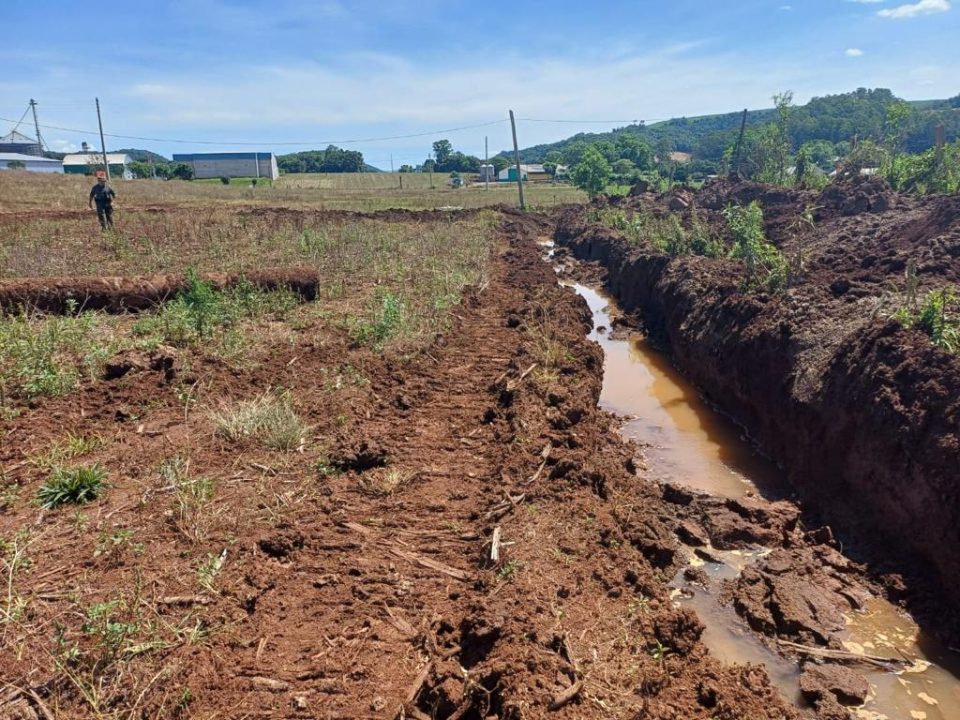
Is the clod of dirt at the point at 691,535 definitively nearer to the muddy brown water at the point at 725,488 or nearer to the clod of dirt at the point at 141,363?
the muddy brown water at the point at 725,488

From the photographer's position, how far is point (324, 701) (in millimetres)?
3270

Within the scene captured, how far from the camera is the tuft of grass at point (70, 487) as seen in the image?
4.87 meters

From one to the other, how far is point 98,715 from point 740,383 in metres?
8.24

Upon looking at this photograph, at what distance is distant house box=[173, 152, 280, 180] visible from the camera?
8938 centimetres

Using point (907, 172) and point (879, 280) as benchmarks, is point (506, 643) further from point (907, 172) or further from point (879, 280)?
point (907, 172)

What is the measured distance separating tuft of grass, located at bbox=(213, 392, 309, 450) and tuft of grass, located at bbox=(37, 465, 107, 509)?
4.07 ft

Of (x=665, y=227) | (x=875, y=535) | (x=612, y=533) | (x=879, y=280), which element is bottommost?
(x=875, y=535)

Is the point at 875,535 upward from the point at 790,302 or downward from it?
downward

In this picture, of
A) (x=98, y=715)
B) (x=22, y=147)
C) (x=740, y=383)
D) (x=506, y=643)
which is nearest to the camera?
(x=98, y=715)

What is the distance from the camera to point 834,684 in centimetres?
409

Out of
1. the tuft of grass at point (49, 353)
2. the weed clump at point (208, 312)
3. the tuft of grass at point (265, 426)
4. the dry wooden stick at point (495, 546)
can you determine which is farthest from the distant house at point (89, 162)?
the dry wooden stick at point (495, 546)

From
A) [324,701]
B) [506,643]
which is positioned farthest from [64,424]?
[506,643]

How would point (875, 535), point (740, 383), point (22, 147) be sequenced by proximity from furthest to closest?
point (22, 147)
point (740, 383)
point (875, 535)

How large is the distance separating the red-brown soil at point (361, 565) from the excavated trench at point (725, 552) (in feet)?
1.68
